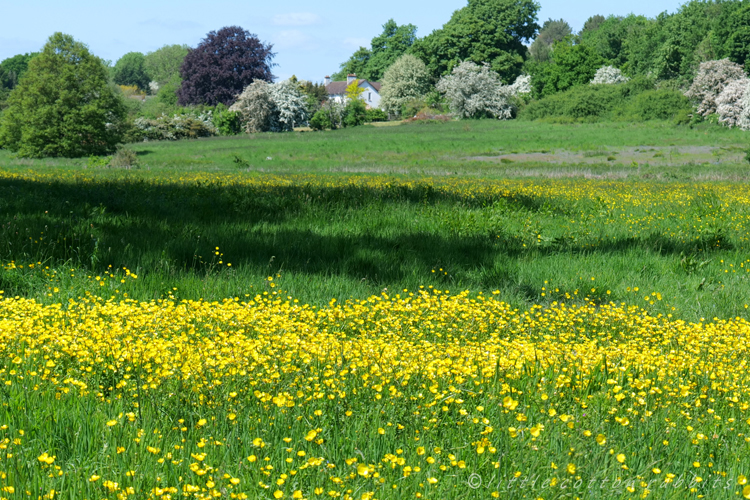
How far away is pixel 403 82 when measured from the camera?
316ft

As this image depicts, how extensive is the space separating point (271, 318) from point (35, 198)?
816cm

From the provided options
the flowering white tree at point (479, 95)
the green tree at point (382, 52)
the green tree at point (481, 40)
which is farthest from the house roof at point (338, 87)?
the flowering white tree at point (479, 95)

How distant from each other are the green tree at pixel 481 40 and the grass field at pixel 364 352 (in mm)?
92315

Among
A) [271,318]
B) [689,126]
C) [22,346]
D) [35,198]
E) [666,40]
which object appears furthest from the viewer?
[666,40]

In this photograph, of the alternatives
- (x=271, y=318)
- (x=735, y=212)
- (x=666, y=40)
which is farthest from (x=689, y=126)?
(x=271, y=318)

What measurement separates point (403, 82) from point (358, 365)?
96375 millimetres

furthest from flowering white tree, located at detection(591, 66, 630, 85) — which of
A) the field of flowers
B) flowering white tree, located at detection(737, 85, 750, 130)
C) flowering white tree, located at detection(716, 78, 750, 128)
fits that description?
the field of flowers

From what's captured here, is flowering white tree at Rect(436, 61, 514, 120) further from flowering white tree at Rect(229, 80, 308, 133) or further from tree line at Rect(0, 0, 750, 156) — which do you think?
flowering white tree at Rect(229, 80, 308, 133)

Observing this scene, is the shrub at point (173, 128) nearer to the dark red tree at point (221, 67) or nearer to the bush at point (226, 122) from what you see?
the bush at point (226, 122)

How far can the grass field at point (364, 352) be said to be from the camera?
2670 mm

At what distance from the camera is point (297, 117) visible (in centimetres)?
7612

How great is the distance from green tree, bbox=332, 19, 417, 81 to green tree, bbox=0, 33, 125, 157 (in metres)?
90.4

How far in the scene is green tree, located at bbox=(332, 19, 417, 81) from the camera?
13038 centimetres

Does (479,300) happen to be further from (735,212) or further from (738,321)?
(735,212)
